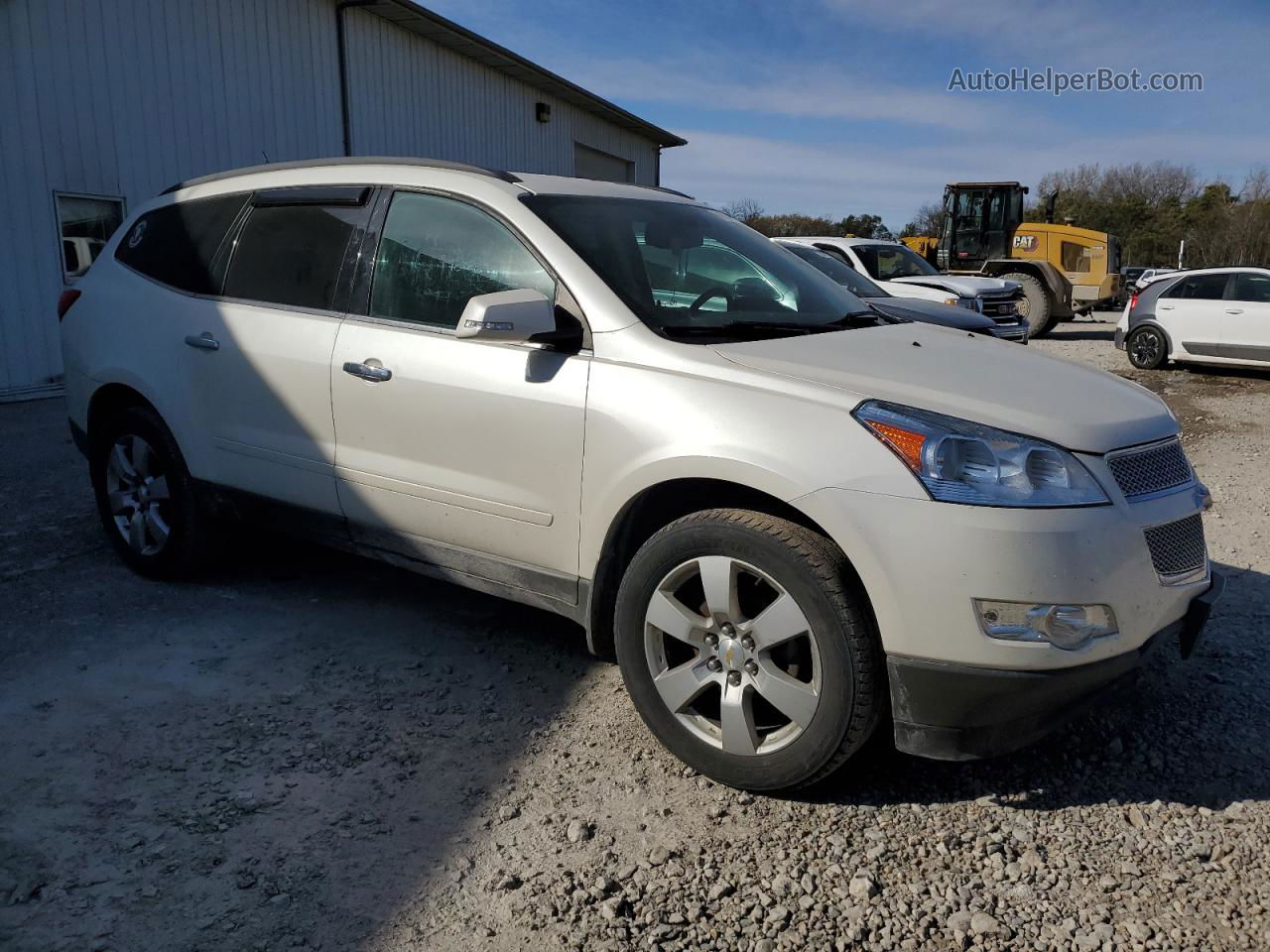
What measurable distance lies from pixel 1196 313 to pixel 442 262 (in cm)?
1337

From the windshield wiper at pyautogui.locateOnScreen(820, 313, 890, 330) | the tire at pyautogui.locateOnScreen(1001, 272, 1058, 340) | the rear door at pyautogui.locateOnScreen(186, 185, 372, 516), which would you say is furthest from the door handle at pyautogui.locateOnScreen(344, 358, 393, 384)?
the tire at pyautogui.locateOnScreen(1001, 272, 1058, 340)

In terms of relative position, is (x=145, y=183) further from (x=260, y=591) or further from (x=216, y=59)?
(x=260, y=591)

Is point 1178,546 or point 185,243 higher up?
point 185,243

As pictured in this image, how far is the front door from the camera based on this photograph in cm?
319

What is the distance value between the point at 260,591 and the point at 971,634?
10.6 feet

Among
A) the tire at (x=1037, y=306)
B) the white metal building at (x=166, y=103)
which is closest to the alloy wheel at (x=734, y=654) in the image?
the white metal building at (x=166, y=103)

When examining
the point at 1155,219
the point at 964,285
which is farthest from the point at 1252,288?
the point at 1155,219

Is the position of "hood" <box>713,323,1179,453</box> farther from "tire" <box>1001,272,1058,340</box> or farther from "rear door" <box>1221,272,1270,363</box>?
"tire" <box>1001,272,1058,340</box>

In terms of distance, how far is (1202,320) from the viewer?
1373 cm

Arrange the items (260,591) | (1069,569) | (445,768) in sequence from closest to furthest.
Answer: (1069,569)
(445,768)
(260,591)

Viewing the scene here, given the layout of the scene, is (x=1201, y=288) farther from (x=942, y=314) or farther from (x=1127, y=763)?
(x=1127, y=763)

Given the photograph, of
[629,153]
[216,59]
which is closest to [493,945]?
[216,59]

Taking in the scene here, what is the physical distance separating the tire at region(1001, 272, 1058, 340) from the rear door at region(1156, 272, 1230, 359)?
5352mm

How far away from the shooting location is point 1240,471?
7.46 m
